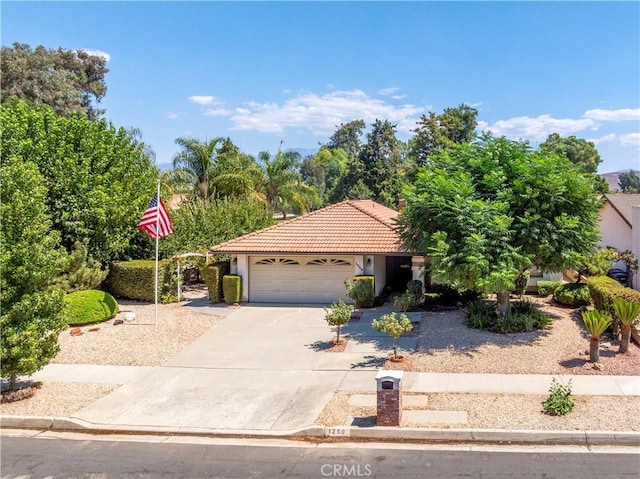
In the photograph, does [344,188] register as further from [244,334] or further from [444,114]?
[244,334]

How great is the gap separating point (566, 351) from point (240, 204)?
20.4m

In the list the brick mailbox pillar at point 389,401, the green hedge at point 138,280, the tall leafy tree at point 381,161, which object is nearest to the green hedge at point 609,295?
the brick mailbox pillar at point 389,401

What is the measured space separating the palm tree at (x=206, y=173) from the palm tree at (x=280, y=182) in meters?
3.88

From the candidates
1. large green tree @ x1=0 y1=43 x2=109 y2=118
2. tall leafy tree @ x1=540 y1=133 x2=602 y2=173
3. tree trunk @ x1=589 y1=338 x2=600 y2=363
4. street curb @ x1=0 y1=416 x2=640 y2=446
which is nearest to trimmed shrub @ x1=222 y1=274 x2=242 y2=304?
street curb @ x1=0 y1=416 x2=640 y2=446

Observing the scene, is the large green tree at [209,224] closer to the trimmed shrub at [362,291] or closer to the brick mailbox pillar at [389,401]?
the trimmed shrub at [362,291]

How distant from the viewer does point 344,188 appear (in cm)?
5766

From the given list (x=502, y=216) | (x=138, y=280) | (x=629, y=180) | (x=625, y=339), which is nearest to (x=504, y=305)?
(x=502, y=216)

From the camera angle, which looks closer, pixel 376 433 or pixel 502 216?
pixel 376 433

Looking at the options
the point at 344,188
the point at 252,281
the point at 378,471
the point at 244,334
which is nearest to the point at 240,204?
the point at 252,281

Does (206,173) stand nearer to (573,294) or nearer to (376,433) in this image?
(573,294)

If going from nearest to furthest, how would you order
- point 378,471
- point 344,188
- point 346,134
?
point 378,471 → point 344,188 → point 346,134

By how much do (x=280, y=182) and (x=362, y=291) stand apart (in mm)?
21570

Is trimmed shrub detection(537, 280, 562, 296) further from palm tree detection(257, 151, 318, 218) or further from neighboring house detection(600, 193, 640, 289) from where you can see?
palm tree detection(257, 151, 318, 218)

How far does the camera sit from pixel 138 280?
22359 mm
